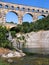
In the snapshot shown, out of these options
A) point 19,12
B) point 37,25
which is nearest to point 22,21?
point 19,12

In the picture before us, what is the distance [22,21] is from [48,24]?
802 inches

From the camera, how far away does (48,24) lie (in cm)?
10369

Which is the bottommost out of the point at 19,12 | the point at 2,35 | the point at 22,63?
the point at 22,63

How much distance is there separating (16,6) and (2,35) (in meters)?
71.3

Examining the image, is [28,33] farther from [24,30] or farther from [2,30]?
[2,30]

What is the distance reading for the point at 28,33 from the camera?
98.4 meters

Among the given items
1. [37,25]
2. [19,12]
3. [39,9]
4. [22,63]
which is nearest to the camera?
[22,63]

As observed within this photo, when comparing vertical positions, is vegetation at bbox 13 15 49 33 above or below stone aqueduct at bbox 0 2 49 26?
below

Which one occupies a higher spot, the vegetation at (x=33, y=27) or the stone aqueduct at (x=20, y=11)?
the stone aqueduct at (x=20, y=11)

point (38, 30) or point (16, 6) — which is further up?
point (16, 6)

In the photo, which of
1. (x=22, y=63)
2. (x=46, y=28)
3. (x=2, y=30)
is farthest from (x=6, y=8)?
(x=22, y=63)

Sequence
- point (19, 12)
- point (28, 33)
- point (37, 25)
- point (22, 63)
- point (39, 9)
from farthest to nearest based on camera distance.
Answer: point (39, 9)
point (19, 12)
point (37, 25)
point (28, 33)
point (22, 63)

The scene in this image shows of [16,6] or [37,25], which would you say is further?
[16,6]

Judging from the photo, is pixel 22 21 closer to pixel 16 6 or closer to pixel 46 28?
pixel 16 6
